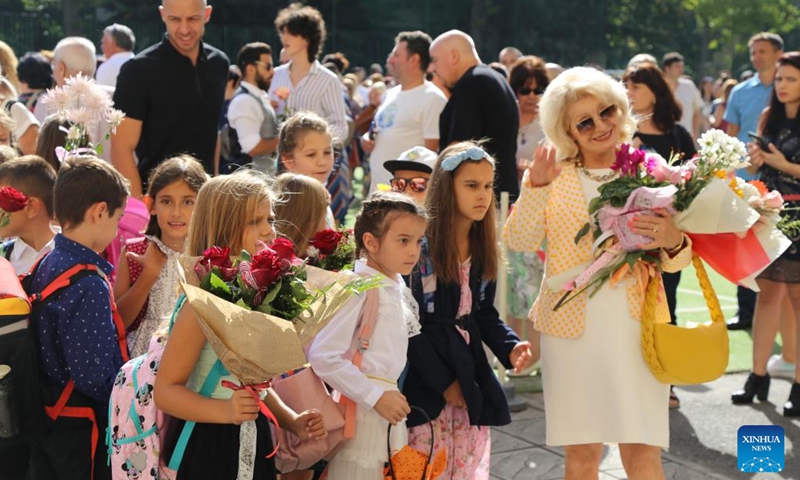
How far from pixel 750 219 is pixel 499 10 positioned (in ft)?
86.6

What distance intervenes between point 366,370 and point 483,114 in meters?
3.70

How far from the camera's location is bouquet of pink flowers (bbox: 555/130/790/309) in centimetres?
445

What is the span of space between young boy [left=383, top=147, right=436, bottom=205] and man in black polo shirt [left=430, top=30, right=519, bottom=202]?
146 cm

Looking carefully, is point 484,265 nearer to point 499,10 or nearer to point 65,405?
point 65,405

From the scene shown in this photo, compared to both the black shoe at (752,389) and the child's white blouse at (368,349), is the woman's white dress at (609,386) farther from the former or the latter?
the black shoe at (752,389)

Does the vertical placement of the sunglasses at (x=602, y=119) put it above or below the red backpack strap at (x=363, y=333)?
above

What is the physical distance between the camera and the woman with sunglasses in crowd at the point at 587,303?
4648mm

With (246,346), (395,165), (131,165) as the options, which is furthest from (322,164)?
(246,346)

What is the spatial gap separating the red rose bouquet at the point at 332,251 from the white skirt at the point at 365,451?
1.94 feet

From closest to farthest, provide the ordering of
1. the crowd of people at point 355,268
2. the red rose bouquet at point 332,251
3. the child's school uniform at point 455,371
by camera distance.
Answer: the crowd of people at point 355,268
the red rose bouquet at point 332,251
the child's school uniform at point 455,371

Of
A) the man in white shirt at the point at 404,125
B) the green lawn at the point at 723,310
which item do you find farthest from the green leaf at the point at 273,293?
the green lawn at the point at 723,310

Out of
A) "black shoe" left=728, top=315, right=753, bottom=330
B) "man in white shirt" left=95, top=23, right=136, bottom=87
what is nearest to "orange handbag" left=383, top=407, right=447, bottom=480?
"black shoe" left=728, top=315, right=753, bottom=330

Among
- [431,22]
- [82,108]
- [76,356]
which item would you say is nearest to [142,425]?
[76,356]

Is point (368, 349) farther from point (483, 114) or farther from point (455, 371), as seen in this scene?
point (483, 114)
